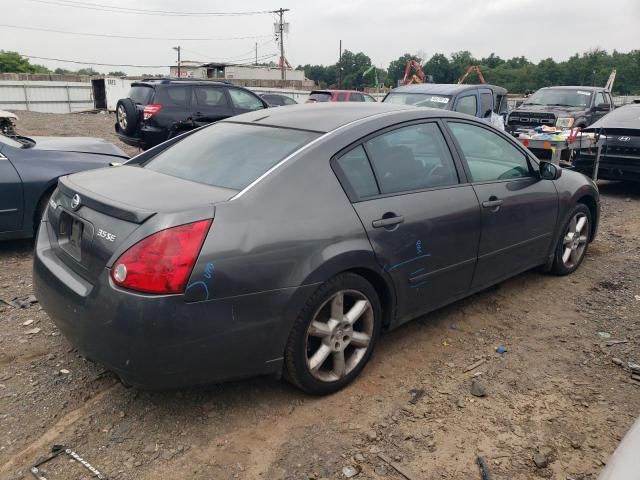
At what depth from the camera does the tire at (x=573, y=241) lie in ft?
15.8

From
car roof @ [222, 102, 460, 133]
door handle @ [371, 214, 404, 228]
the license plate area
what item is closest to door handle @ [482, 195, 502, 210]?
car roof @ [222, 102, 460, 133]

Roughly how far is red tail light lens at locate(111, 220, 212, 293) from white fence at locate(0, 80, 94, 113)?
3086 centimetres

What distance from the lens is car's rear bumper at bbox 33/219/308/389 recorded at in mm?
2414

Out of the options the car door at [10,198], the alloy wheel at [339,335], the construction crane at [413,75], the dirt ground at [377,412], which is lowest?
the dirt ground at [377,412]

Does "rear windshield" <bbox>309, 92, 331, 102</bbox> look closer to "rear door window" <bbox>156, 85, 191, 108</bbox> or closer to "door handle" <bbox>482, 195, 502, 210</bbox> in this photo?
"rear door window" <bbox>156, 85, 191, 108</bbox>

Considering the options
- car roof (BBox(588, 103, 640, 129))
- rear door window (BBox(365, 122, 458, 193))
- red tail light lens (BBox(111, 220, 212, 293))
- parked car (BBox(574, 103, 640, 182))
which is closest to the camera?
red tail light lens (BBox(111, 220, 212, 293))

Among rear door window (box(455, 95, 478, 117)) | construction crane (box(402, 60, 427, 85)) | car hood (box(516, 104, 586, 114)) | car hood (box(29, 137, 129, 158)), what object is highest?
construction crane (box(402, 60, 427, 85))

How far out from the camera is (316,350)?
302cm

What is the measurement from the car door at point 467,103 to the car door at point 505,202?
5.92 meters

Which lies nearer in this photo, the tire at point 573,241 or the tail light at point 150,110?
the tire at point 573,241

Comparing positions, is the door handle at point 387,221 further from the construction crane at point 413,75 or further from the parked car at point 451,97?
the construction crane at point 413,75

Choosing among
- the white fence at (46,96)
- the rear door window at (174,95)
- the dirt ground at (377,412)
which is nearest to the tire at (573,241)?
the dirt ground at (377,412)

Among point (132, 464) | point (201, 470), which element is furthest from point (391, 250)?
point (132, 464)

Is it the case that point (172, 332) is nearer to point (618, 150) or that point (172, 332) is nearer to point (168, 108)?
point (618, 150)
